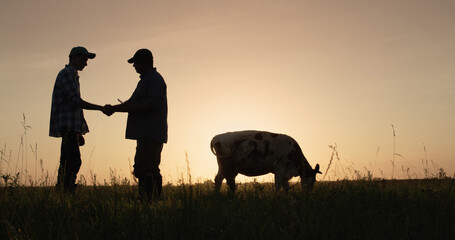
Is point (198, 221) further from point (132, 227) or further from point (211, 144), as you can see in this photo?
point (211, 144)

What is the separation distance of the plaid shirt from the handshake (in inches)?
19.7

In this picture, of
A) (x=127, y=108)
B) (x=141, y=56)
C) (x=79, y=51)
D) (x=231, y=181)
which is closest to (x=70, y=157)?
(x=127, y=108)

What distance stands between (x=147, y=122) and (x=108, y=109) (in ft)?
2.59

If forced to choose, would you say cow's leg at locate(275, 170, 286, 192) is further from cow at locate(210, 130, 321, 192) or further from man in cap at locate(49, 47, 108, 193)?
man in cap at locate(49, 47, 108, 193)

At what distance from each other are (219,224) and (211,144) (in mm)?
4982

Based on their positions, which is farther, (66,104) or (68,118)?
(66,104)

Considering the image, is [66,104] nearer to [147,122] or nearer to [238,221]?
[147,122]

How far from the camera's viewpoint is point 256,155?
28.7 ft

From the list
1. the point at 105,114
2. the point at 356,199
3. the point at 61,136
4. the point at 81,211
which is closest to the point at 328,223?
the point at 356,199

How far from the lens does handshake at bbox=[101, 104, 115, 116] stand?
6.96m

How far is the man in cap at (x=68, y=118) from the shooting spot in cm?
709

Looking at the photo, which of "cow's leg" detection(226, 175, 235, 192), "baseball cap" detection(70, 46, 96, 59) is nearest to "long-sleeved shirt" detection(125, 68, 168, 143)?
"baseball cap" detection(70, 46, 96, 59)

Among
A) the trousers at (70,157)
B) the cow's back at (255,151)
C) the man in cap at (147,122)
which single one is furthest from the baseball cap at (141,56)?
the cow's back at (255,151)

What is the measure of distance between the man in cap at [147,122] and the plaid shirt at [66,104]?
645mm
